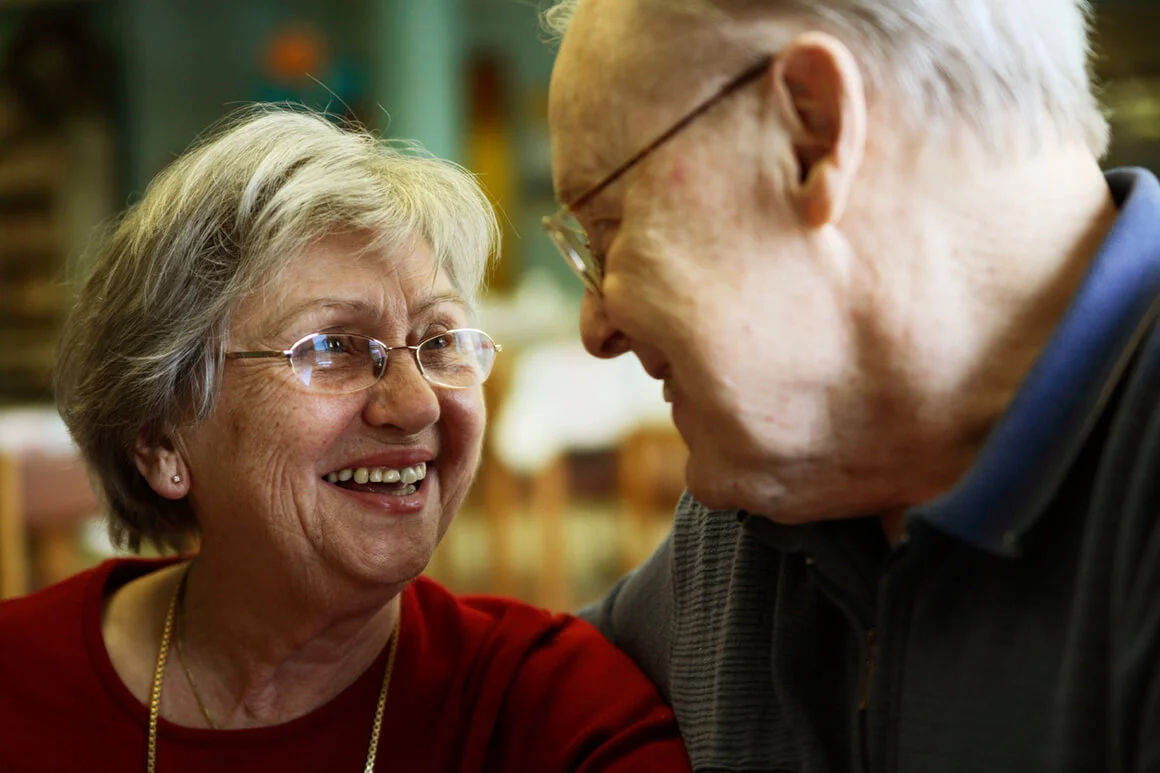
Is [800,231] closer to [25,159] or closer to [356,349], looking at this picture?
[356,349]

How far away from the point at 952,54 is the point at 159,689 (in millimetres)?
1290

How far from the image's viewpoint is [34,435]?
4.61m

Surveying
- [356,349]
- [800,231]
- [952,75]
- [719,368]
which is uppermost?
[952,75]

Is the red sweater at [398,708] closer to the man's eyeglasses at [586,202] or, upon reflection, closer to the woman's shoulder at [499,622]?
the woman's shoulder at [499,622]

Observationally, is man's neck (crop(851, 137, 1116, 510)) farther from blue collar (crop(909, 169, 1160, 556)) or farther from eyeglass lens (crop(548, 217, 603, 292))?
eyeglass lens (crop(548, 217, 603, 292))

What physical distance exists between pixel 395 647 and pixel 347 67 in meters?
8.33

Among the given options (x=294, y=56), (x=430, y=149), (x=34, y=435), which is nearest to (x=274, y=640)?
(x=34, y=435)

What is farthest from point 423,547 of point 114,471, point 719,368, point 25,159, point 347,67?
point 25,159

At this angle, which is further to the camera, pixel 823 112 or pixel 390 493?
pixel 390 493

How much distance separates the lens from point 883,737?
108cm

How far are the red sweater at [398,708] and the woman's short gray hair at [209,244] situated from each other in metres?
0.29

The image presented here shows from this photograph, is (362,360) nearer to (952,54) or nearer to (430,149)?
(952,54)

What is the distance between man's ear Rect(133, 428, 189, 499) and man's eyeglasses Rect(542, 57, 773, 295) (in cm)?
68

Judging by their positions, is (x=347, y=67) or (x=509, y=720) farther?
(x=347, y=67)
